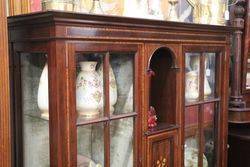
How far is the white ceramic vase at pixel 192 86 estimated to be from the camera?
1523mm

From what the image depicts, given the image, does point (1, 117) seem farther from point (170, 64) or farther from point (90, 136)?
point (170, 64)

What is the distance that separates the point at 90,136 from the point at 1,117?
0.34 metres

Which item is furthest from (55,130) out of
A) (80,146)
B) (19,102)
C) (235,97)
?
(235,97)

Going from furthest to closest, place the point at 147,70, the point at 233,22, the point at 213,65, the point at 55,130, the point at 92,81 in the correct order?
the point at 233,22 → the point at 213,65 → the point at 147,70 → the point at 92,81 → the point at 55,130

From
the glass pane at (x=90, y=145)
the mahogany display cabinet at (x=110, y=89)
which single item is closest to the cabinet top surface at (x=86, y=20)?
the mahogany display cabinet at (x=110, y=89)

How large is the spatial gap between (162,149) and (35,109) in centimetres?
56

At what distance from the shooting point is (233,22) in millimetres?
2018

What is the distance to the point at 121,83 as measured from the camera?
128 centimetres

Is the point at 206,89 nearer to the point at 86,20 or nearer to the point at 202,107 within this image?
the point at 202,107

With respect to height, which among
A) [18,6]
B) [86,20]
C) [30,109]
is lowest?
[30,109]

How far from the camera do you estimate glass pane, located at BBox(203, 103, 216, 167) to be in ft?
5.35

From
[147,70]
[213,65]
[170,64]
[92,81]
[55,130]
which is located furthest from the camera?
[213,65]

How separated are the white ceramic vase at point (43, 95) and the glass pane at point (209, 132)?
81cm

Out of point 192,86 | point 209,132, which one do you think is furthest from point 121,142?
point 209,132
